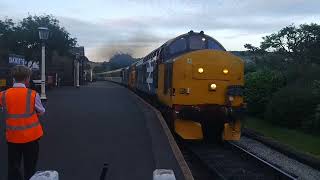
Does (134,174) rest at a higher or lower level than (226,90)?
lower

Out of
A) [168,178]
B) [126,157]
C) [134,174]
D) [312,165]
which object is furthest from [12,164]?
[312,165]

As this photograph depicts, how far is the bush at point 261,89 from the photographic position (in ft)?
81.4

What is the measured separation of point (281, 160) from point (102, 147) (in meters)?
5.09

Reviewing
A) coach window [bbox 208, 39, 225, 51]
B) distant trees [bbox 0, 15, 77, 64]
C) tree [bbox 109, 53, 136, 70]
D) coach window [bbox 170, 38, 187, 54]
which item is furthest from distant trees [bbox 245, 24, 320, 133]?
tree [bbox 109, 53, 136, 70]

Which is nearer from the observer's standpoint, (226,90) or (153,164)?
(153,164)

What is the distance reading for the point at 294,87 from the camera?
2177cm

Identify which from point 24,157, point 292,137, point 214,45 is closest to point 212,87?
point 214,45

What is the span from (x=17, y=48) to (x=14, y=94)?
48970 millimetres

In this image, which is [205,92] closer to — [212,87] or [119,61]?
[212,87]

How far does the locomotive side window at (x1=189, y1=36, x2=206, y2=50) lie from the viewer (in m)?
17.1

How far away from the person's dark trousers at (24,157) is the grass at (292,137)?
30.2 ft

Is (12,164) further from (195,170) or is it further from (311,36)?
(311,36)

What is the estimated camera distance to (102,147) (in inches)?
462

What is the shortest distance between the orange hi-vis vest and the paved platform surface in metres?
1.78
